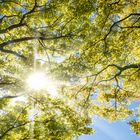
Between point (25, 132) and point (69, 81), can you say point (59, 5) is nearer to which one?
point (69, 81)

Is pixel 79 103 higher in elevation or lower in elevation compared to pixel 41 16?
lower

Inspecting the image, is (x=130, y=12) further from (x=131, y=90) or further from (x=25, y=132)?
(x=25, y=132)

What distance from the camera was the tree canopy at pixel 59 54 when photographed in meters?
21.1

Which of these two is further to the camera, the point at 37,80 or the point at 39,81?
the point at 39,81

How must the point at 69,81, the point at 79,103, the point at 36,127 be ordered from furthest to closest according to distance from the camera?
the point at 79,103 < the point at 69,81 < the point at 36,127

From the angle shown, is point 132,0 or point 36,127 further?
point 132,0

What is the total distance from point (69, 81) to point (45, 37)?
3933mm

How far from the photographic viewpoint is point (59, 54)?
25.2 metres

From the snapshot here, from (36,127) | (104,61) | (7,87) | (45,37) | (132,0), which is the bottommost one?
(36,127)

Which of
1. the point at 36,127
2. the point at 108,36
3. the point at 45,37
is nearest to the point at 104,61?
the point at 108,36

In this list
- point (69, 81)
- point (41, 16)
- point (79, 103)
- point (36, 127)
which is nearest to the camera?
point (36, 127)

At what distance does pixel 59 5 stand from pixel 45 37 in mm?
2830

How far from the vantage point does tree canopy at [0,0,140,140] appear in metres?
21.1

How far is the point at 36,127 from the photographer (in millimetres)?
21125
